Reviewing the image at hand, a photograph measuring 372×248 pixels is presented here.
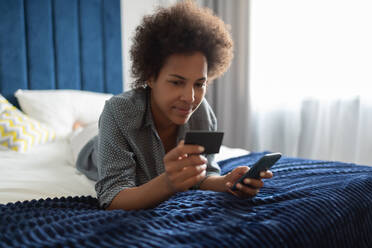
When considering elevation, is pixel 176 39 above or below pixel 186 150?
above

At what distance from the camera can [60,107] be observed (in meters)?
1.87

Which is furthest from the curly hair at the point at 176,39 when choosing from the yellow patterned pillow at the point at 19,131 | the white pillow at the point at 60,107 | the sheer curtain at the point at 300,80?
the sheer curtain at the point at 300,80

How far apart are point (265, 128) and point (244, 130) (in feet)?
0.73

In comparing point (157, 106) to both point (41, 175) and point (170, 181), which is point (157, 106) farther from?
point (41, 175)

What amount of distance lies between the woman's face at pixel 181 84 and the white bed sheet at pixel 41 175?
421 mm

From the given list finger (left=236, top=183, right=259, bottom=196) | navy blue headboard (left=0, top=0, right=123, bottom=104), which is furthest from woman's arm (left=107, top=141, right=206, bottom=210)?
navy blue headboard (left=0, top=0, right=123, bottom=104)

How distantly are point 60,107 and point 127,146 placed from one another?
1180 mm

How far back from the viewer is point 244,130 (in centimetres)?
284

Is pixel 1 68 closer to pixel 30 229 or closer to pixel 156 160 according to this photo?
pixel 156 160

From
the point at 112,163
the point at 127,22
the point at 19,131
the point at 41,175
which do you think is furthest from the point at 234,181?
the point at 127,22

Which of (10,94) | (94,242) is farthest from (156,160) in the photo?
(10,94)

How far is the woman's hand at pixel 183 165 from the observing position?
0.64 m

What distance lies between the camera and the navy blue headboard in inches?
75.2

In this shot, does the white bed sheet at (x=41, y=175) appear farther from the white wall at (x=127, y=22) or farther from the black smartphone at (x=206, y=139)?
the white wall at (x=127, y=22)
